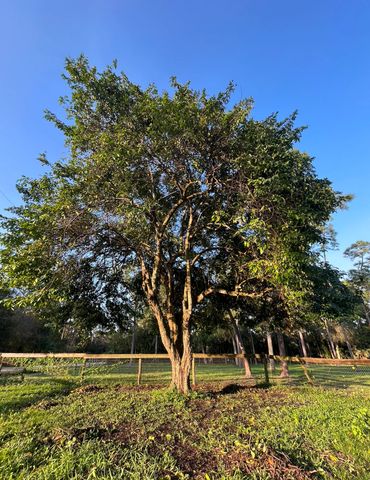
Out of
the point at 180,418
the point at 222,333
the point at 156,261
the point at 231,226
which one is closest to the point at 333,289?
the point at 231,226

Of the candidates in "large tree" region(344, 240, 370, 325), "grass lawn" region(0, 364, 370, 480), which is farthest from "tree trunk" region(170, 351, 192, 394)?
"large tree" region(344, 240, 370, 325)

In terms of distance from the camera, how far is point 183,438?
418 centimetres

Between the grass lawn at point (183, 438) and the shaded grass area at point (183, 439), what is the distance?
0.5 inches

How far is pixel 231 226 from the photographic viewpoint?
8172 millimetres

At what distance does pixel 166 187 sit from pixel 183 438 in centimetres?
692

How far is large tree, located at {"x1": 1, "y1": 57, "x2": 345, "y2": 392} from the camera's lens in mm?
6625

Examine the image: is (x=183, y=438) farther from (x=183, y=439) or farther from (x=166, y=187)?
(x=166, y=187)

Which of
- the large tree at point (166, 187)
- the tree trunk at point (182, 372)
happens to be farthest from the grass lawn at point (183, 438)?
the large tree at point (166, 187)

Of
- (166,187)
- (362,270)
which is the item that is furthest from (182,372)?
(362,270)

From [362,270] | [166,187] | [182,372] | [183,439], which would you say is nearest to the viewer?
[183,439]

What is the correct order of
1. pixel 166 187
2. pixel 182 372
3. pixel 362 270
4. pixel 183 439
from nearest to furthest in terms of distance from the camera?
pixel 183 439 < pixel 182 372 < pixel 166 187 < pixel 362 270

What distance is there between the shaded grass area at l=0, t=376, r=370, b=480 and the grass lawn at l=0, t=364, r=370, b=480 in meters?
0.01

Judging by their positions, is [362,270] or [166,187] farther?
[362,270]

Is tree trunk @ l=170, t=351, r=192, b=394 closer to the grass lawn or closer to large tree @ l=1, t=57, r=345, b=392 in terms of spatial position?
large tree @ l=1, t=57, r=345, b=392
